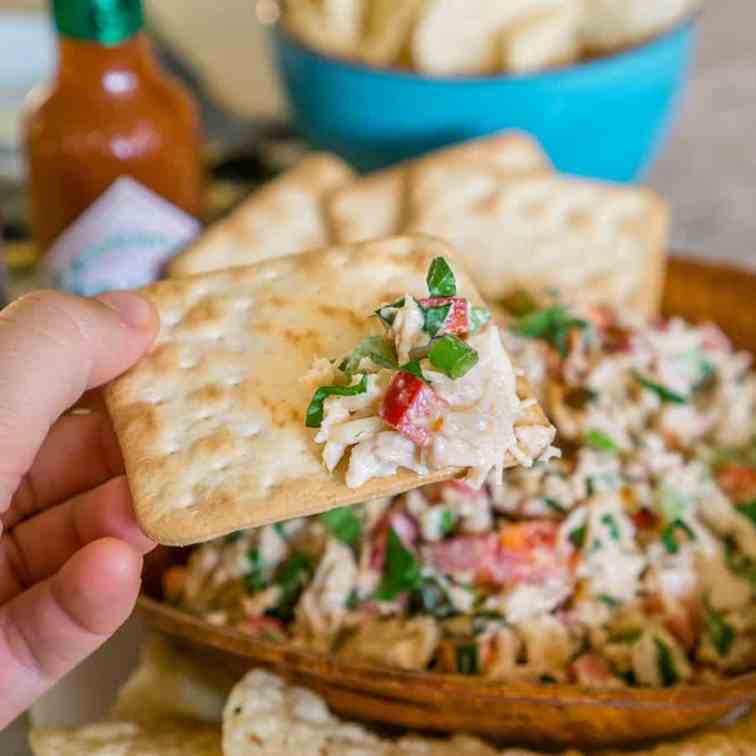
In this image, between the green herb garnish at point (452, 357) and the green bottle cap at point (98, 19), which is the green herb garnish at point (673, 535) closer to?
the green herb garnish at point (452, 357)

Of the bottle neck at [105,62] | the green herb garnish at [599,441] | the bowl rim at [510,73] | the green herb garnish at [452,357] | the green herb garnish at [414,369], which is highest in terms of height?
the green herb garnish at [452,357]

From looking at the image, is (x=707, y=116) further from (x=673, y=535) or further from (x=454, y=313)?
(x=454, y=313)

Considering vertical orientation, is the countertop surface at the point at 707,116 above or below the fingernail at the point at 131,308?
below

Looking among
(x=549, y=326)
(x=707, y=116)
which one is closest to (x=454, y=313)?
(x=549, y=326)

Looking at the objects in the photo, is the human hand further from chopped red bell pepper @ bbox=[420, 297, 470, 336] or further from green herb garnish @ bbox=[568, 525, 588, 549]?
green herb garnish @ bbox=[568, 525, 588, 549]

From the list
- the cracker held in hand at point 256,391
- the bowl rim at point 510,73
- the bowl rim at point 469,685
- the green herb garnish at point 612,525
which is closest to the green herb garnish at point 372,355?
the cracker held in hand at point 256,391

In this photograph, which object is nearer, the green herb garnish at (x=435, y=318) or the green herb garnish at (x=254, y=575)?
the green herb garnish at (x=435, y=318)

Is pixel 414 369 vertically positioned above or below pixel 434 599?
above

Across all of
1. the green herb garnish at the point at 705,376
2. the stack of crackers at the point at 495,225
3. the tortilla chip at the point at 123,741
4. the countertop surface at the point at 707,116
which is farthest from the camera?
the countertop surface at the point at 707,116
